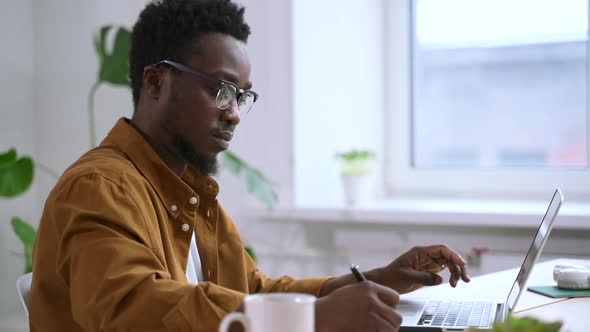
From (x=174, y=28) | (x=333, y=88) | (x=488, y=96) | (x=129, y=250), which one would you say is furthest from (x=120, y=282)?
(x=488, y=96)

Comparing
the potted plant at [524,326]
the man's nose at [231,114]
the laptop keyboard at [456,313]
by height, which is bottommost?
the laptop keyboard at [456,313]

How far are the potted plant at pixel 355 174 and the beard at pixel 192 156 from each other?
3.98 feet

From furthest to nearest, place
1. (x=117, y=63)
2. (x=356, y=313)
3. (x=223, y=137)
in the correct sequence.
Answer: (x=117, y=63) < (x=223, y=137) < (x=356, y=313)

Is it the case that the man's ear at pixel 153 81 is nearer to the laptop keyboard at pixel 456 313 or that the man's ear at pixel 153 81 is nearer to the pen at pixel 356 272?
the pen at pixel 356 272

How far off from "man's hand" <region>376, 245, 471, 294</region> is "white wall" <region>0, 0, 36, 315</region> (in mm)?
1775

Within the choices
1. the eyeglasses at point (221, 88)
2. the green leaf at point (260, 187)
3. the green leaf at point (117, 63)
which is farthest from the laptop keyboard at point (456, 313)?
the green leaf at point (117, 63)

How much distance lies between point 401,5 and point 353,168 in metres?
0.67

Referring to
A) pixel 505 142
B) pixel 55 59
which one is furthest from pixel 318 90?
pixel 55 59

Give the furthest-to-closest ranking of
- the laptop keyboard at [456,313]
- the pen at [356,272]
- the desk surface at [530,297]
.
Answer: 1. the desk surface at [530,297]
2. the laptop keyboard at [456,313]
3. the pen at [356,272]

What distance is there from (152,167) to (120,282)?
0.36 metres

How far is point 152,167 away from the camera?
1350 millimetres

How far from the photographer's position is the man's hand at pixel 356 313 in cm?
97

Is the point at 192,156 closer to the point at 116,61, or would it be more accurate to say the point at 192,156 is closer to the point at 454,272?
the point at 454,272

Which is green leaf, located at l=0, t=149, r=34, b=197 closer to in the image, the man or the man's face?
the man
